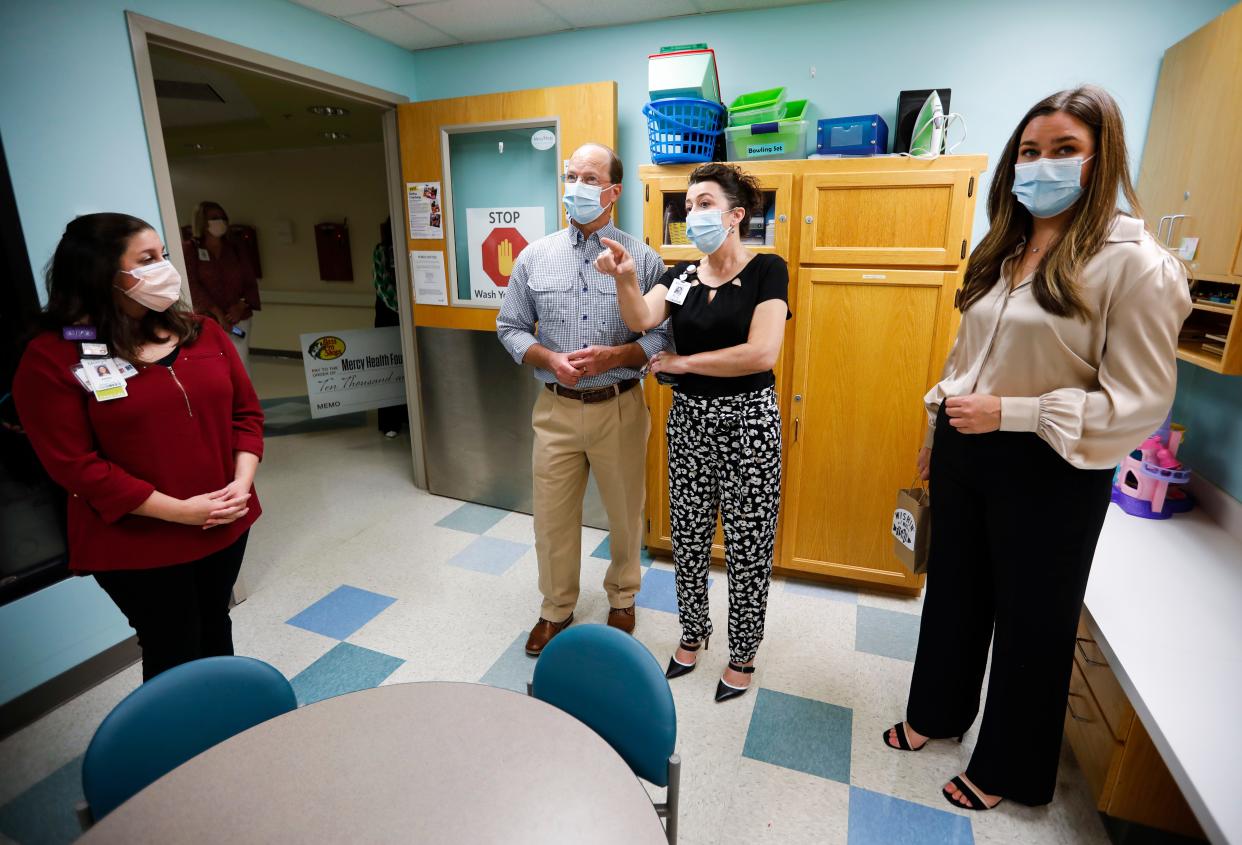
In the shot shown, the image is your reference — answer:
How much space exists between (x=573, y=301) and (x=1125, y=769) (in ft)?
6.70

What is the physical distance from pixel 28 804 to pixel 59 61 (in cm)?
228

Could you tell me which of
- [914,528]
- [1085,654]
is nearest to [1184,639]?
[1085,654]

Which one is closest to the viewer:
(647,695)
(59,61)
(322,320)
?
(647,695)

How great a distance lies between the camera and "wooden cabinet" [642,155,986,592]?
2457mm

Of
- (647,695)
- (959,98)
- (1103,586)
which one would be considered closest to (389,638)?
(647,695)

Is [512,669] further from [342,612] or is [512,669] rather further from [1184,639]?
[1184,639]

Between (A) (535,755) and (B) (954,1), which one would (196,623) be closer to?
(A) (535,755)

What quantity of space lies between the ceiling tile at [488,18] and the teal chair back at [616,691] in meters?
2.83

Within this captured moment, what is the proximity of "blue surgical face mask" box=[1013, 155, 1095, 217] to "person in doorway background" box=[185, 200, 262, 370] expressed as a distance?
16.6 feet

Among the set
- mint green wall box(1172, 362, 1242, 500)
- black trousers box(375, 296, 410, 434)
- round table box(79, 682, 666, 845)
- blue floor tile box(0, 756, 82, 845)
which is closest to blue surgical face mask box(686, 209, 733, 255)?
round table box(79, 682, 666, 845)

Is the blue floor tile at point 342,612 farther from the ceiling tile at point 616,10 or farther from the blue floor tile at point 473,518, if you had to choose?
the ceiling tile at point 616,10

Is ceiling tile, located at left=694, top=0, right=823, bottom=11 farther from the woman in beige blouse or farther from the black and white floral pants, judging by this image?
the black and white floral pants

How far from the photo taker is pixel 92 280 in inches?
60.4

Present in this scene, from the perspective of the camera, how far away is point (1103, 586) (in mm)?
1934
